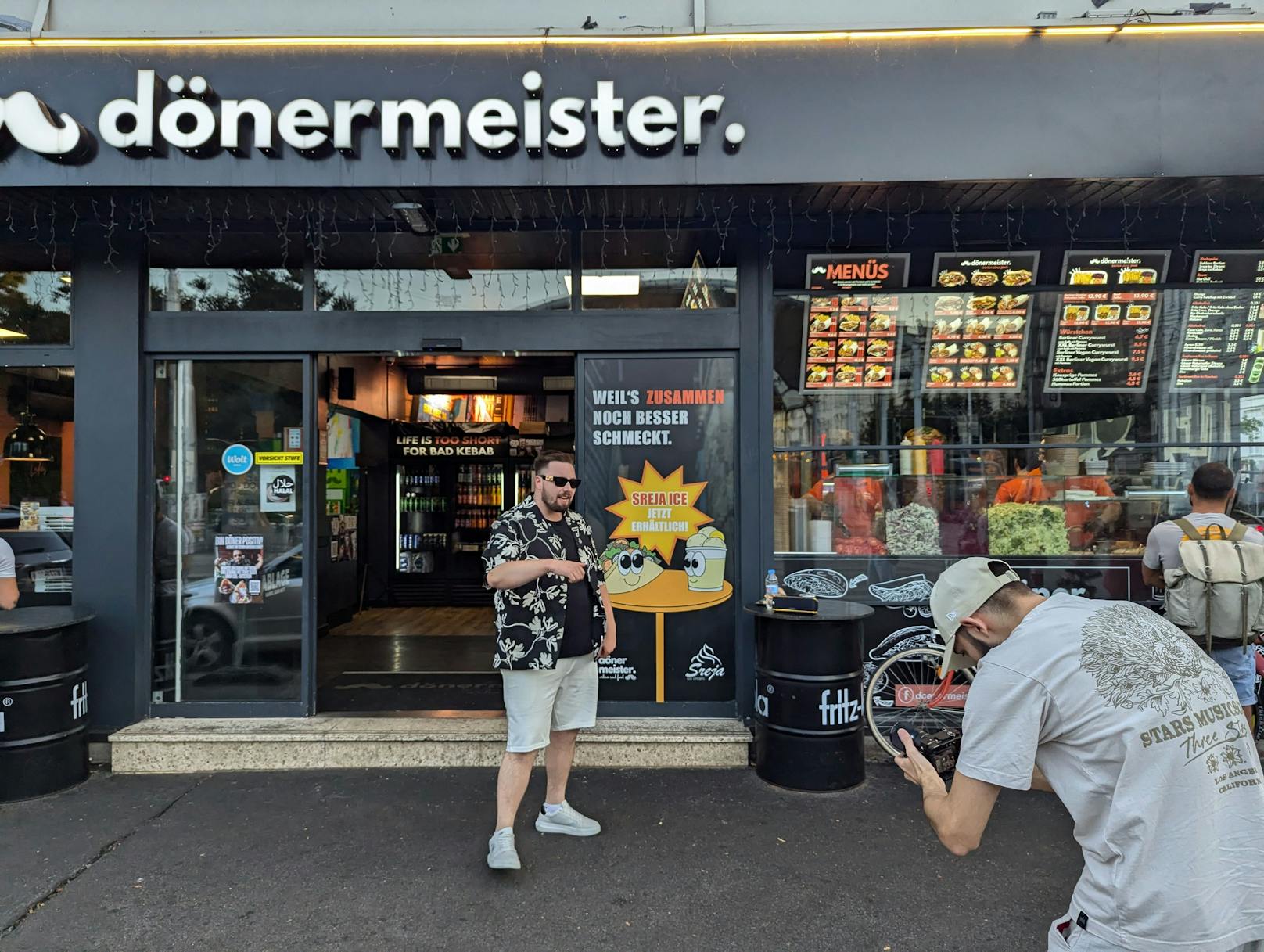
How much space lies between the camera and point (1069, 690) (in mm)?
1637

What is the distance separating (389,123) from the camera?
4.55m

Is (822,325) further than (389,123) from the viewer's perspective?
Yes

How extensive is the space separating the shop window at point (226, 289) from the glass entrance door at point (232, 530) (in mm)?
410

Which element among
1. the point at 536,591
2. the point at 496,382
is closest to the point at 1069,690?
the point at 536,591

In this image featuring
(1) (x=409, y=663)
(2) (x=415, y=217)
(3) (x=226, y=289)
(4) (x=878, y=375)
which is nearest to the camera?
(2) (x=415, y=217)

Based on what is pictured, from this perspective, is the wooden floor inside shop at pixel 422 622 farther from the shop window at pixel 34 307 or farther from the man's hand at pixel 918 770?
the man's hand at pixel 918 770

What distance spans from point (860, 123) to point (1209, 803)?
163 inches

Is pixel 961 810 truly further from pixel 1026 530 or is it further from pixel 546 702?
pixel 1026 530

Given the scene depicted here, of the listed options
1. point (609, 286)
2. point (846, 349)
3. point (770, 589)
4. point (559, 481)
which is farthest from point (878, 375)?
point (559, 481)

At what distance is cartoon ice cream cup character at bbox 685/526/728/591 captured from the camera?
5.54m

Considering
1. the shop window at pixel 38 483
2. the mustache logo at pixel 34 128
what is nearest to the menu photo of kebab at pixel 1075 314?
the mustache logo at pixel 34 128

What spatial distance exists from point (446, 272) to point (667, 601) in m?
2.97

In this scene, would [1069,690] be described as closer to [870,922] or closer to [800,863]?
[870,922]

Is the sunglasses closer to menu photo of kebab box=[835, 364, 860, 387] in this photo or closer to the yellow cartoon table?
Answer: the yellow cartoon table
